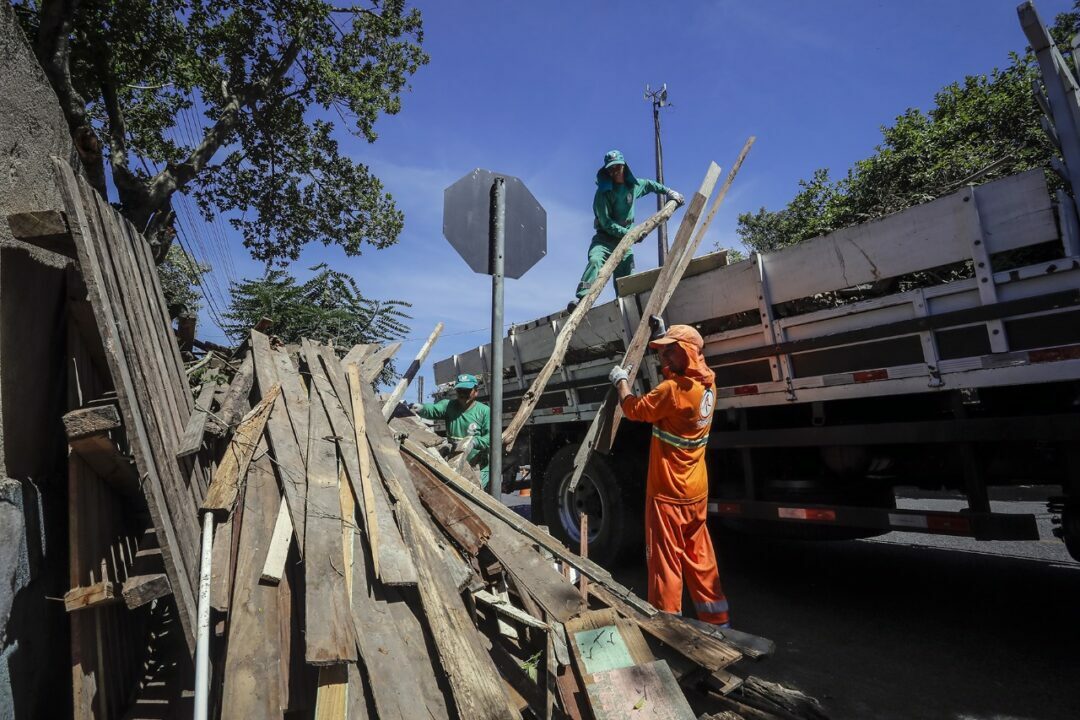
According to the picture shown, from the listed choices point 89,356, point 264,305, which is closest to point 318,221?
point 264,305

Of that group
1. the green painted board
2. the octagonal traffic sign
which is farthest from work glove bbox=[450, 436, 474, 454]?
the green painted board

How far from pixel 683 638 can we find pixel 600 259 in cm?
402

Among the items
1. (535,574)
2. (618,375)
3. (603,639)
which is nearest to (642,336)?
(618,375)

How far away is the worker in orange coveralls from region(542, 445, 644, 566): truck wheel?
1245mm

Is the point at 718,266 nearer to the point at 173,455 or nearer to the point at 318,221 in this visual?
the point at 173,455

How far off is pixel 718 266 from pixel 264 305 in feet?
19.6

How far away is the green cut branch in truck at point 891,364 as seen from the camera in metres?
2.99

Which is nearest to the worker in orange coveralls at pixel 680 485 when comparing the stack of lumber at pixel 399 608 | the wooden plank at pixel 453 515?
the stack of lumber at pixel 399 608

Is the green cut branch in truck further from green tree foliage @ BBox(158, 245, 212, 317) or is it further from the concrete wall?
green tree foliage @ BBox(158, 245, 212, 317)

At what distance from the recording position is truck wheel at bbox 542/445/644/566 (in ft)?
17.0

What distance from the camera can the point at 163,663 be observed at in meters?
3.05

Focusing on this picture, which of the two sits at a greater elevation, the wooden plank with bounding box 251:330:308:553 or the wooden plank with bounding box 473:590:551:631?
the wooden plank with bounding box 251:330:308:553

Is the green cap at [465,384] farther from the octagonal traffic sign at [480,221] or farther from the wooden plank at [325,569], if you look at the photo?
the wooden plank at [325,569]

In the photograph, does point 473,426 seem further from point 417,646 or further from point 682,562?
point 417,646
